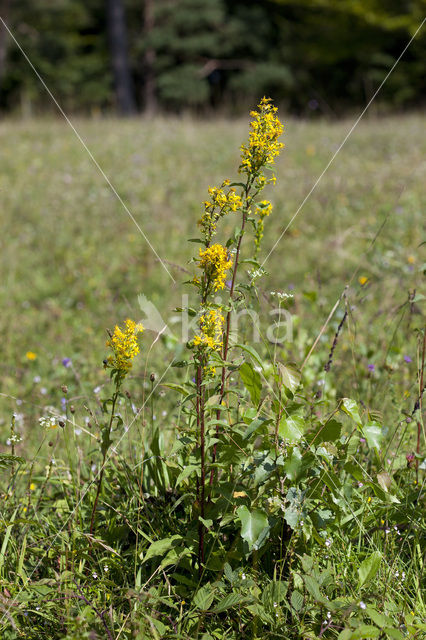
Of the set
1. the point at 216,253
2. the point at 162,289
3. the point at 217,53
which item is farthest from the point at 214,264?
the point at 217,53

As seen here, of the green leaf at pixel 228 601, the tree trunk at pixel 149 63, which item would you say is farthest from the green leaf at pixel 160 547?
the tree trunk at pixel 149 63

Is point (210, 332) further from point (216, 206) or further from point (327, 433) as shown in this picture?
point (327, 433)

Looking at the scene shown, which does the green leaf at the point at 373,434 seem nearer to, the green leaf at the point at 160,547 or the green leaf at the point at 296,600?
the green leaf at the point at 296,600

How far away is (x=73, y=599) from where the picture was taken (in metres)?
1.61

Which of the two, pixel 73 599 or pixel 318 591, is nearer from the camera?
pixel 318 591

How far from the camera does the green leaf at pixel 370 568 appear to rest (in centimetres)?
156

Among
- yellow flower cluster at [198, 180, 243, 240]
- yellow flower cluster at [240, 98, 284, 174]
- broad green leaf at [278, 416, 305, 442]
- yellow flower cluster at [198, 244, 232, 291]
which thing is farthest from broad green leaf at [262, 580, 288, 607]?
yellow flower cluster at [240, 98, 284, 174]

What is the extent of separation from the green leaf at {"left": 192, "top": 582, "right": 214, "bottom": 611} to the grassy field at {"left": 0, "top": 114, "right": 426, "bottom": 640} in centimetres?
7

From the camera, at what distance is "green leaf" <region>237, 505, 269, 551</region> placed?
154 cm

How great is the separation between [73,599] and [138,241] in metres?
4.25

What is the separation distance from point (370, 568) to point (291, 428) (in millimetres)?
433

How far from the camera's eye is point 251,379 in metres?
1.69

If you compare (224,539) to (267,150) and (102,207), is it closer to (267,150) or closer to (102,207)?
(267,150)

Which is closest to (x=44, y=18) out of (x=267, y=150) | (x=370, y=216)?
(x=370, y=216)
